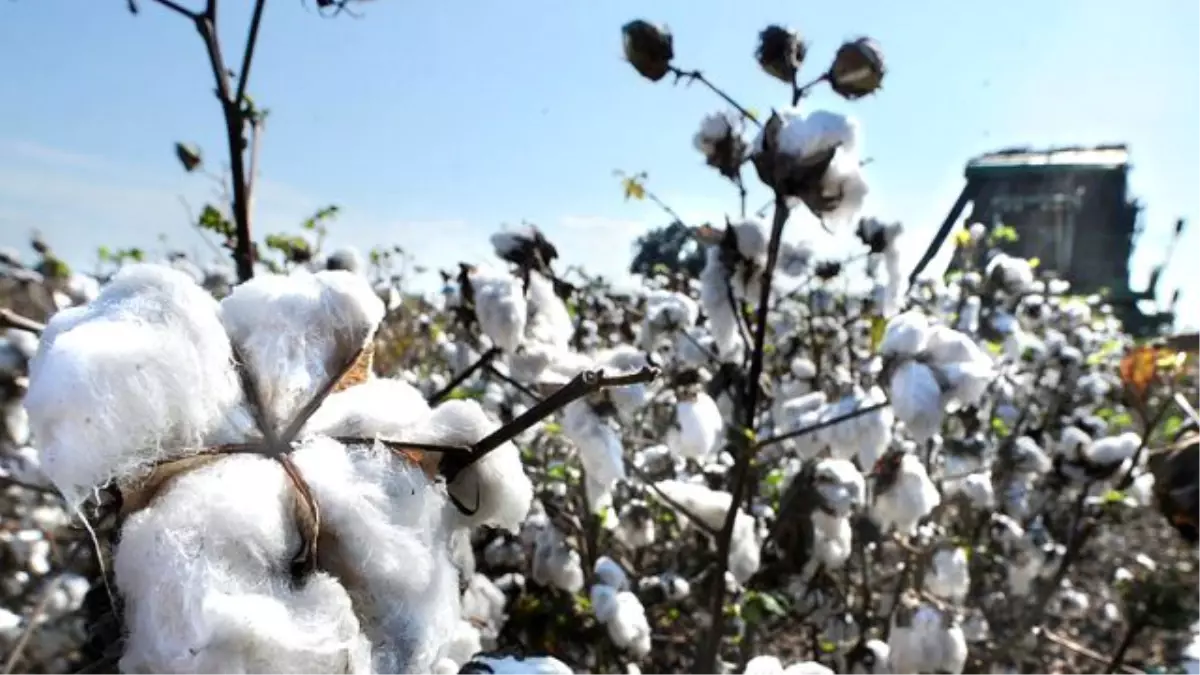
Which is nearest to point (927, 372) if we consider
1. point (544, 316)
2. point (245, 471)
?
point (544, 316)

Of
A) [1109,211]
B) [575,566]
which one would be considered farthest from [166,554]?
[1109,211]

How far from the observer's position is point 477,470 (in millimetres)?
787

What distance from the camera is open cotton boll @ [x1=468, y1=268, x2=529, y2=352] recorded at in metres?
1.69

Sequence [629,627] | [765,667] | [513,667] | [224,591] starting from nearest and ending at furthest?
1. [224,591]
2. [513,667]
3. [765,667]
4. [629,627]

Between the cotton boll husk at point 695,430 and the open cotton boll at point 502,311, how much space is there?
49cm

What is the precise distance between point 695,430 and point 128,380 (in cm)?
152

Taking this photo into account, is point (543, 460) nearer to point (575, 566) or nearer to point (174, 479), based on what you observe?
point (575, 566)

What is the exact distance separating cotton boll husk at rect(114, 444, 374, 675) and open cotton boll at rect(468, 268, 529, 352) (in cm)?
103

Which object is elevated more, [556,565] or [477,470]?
[477,470]

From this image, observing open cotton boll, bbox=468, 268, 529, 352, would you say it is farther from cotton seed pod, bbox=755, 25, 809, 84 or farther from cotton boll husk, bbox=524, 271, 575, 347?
cotton seed pod, bbox=755, 25, 809, 84

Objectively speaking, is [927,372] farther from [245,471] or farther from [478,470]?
[245,471]

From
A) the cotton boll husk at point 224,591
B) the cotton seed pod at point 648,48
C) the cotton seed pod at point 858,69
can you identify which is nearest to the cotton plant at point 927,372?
the cotton seed pod at point 858,69

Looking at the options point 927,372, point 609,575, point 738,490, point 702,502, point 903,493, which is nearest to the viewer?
point 738,490

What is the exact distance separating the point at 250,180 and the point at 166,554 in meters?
1.02
